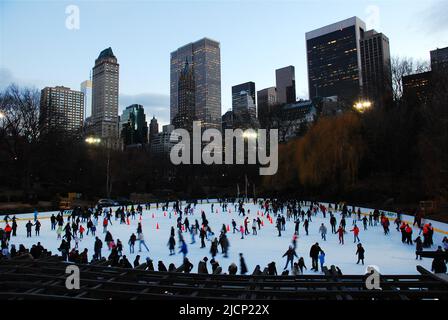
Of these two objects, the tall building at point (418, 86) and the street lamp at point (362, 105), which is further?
the tall building at point (418, 86)

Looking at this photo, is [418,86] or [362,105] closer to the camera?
[362,105]

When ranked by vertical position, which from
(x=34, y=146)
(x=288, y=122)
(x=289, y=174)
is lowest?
(x=289, y=174)

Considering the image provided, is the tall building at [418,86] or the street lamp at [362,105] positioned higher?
the tall building at [418,86]

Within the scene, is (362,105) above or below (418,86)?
below

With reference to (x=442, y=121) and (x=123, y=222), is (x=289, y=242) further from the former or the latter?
(x=442, y=121)

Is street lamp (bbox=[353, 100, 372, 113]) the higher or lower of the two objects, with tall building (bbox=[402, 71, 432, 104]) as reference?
lower

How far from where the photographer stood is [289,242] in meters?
17.3

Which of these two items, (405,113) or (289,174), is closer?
(405,113)

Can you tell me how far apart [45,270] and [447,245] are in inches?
527

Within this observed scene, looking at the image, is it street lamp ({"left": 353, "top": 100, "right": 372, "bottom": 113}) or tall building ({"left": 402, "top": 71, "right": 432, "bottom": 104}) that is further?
tall building ({"left": 402, "top": 71, "right": 432, "bottom": 104})

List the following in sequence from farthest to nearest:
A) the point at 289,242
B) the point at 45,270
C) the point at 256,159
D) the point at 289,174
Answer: the point at 256,159 < the point at 289,174 < the point at 289,242 < the point at 45,270
